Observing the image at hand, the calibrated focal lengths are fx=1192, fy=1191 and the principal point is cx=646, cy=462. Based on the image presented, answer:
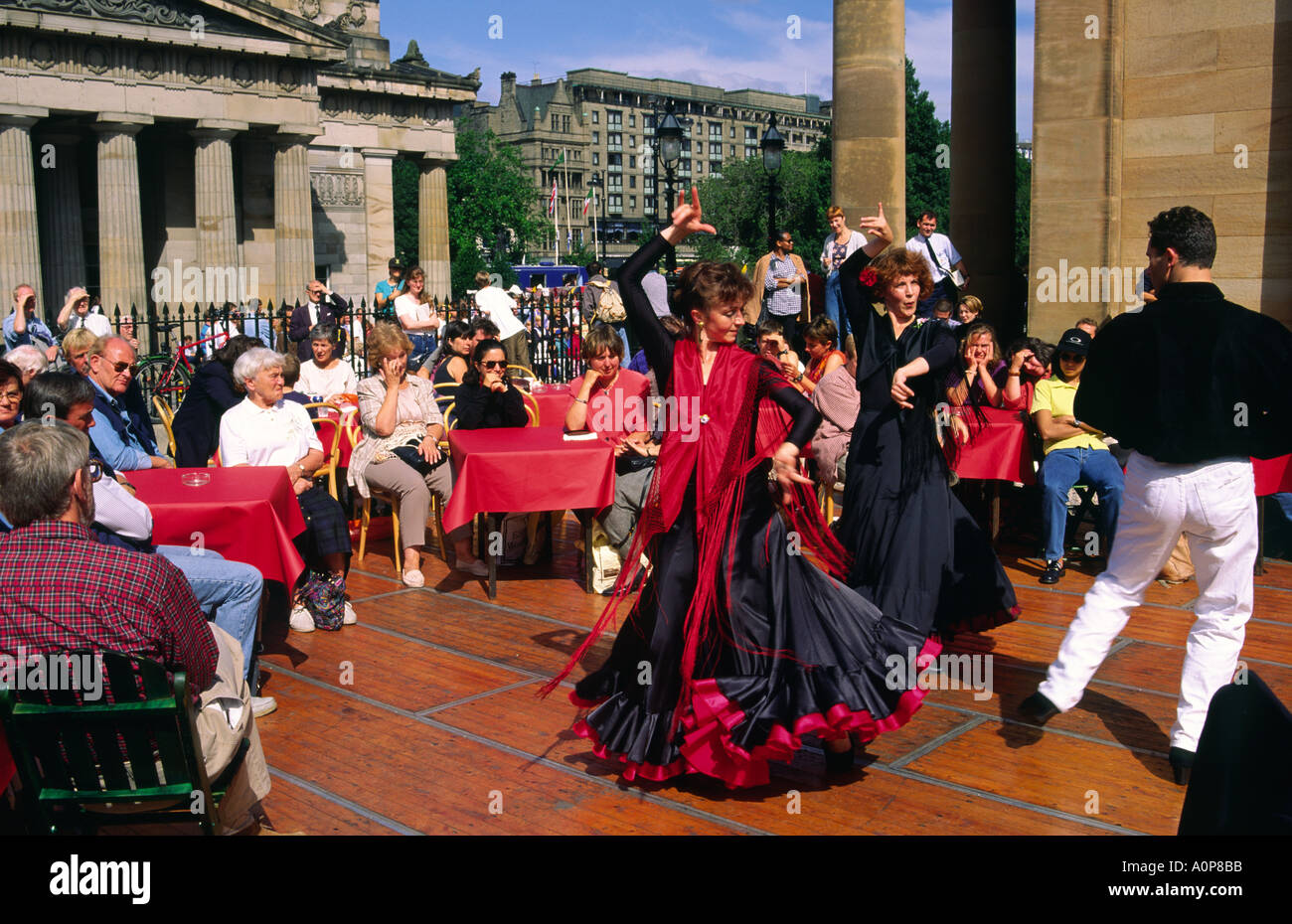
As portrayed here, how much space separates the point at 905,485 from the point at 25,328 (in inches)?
510

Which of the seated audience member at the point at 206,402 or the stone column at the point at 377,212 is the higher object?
the stone column at the point at 377,212

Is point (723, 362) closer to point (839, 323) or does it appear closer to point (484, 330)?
point (484, 330)

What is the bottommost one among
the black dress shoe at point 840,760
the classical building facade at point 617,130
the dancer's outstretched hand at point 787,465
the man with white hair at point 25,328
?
the black dress shoe at point 840,760

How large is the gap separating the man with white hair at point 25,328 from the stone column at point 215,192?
62.8ft

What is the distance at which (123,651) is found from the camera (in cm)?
371

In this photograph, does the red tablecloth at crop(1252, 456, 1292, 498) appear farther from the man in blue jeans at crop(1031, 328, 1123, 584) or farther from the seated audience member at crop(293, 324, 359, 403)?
the seated audience member at crop(293, 324, 359, 403)

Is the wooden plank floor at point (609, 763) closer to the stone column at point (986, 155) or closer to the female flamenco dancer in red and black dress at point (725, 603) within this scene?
the female flamenco dancer in red and black dress at point (725, 603)

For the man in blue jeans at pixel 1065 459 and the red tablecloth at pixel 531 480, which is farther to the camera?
the man in blue jeans at pixel 1065 459

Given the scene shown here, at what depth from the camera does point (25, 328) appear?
1495cm

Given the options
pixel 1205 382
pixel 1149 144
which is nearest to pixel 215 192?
pixel 1149 144

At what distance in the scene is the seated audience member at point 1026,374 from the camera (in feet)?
28.6

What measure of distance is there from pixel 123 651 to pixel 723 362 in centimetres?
243

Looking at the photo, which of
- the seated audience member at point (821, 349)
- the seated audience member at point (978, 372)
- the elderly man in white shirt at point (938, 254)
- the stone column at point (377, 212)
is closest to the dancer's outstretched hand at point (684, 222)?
the seated audience member at point (978, 372)

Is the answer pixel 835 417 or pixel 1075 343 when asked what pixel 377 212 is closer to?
pixel 835 417
